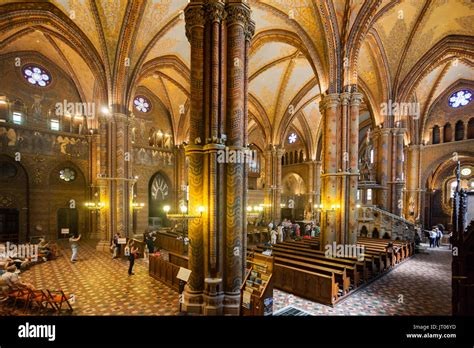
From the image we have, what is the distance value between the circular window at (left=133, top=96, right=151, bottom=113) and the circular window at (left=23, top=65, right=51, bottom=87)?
6611 millimetres

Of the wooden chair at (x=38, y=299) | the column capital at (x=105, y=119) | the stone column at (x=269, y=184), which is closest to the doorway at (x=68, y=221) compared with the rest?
the column capital at (x=105, y=119)

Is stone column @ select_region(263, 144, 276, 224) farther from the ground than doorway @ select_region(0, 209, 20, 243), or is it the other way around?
stone column @ select_region(263, 144, 276, 224)

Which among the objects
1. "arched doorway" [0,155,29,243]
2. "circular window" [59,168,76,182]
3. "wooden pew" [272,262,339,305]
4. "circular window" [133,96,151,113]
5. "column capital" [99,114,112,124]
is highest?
"circular window" [133,96,151,113]

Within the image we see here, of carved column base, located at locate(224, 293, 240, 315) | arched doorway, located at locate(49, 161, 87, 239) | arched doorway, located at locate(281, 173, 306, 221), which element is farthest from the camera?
arched doorway, located at locate(281, 173, 306, 221)

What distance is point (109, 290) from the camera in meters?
8.55

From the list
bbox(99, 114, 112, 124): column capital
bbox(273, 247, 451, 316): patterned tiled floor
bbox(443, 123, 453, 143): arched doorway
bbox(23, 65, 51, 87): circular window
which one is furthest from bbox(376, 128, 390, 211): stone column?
bbox(23, 65, 51, 87): circular window

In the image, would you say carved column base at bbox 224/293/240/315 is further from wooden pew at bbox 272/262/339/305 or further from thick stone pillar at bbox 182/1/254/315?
wooden pew at bbox 272/262/339/305

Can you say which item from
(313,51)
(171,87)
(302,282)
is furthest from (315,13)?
(171,87)

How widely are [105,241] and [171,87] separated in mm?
15110

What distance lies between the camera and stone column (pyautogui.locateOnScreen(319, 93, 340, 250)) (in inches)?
488

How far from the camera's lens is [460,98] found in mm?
21859

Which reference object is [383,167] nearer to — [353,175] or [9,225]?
[353,175]

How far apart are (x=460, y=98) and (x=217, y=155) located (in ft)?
87.5

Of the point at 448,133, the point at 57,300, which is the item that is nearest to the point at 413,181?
the point at 448,133
